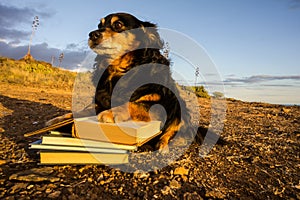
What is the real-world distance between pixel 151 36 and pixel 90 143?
77.8 inches

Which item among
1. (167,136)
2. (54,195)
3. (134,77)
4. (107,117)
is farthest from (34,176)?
(134,77)

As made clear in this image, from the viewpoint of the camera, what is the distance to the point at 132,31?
3.28 m

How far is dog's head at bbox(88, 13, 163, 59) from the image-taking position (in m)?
3.12

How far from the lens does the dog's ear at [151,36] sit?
10.4 ft

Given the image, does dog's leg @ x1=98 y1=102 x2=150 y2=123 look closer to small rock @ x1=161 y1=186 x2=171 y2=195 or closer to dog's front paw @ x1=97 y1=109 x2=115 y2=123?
dog's front paw @ x1=97 y1=109 x2=115 y2=123

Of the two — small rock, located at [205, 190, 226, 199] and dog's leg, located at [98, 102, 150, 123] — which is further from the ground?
dog's leg, located at [98, 102, 150, 123]

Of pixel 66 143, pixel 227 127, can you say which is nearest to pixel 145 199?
pixel 66 143

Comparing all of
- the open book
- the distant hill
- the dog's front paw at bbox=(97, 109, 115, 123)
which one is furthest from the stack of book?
the distant hill

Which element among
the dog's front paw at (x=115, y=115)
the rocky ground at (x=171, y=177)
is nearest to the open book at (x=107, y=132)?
the rocky ground at (x=171, y=177)

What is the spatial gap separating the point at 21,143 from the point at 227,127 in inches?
118

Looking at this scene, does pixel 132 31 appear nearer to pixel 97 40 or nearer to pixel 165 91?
pixel 97 40

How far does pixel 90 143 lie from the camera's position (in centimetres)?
173

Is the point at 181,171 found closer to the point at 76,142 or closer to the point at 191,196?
the point at 191,196

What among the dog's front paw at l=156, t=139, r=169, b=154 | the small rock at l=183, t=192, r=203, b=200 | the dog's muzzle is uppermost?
the dog's muzzle
